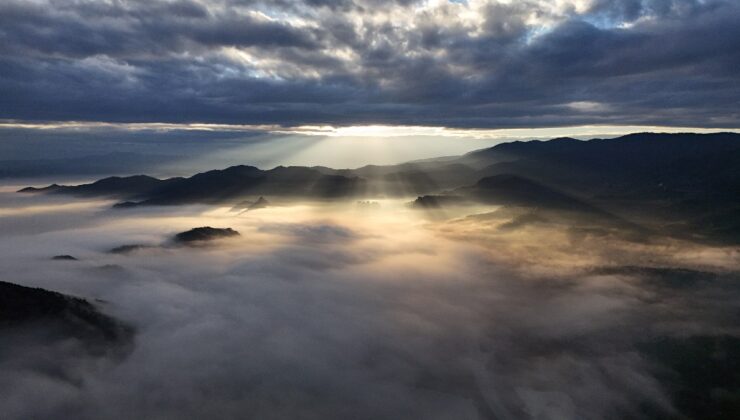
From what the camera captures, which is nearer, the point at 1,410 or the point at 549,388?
the point at 1,410

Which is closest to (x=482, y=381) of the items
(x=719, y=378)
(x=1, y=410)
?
(x=719, y=378)

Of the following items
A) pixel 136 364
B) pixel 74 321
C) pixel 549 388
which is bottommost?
pixel 549 388

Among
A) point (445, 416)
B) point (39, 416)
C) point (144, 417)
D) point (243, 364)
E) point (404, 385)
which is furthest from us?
point (243, 364)

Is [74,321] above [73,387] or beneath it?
above

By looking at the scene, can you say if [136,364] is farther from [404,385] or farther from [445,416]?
[445,416]

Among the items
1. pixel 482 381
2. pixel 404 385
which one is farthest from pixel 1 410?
pixel 482 381

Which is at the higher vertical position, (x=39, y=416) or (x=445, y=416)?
(x=39, y=416)

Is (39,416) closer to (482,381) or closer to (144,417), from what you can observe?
(144,417)

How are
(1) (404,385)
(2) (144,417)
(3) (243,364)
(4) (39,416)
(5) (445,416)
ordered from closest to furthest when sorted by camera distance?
(4) (39,416), (2) (144,417), (5) (445,416), (1) (404,385), (3) (243,364)

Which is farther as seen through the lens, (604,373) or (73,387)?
(604,373)
